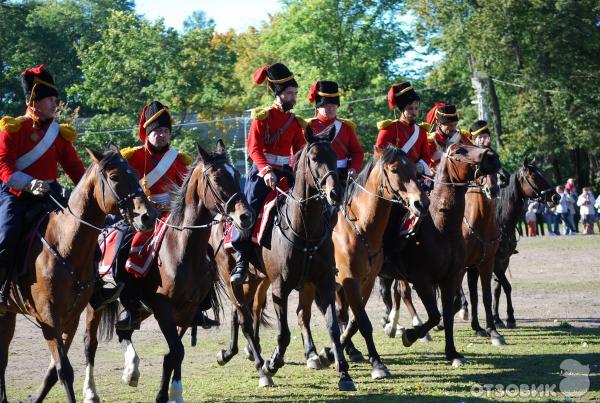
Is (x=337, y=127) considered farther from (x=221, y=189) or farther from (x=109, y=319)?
(x=109, y=319)

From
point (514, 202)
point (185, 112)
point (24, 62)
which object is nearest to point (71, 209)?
point (514, 202)

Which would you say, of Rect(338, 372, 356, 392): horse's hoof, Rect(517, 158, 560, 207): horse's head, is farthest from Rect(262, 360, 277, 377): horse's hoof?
Rect(517, 158, 560, 207): horse's head

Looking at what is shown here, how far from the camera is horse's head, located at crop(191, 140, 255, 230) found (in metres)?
9.48

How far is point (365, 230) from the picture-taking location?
12008 millimetres

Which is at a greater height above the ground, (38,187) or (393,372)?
(38,187)

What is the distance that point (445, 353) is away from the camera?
12.7 meters

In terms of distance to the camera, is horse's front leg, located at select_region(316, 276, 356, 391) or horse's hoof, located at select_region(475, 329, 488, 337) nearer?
horse's front leg, located at select_region(316, 276, 356, 391)

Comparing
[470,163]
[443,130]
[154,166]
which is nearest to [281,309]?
[154,166]

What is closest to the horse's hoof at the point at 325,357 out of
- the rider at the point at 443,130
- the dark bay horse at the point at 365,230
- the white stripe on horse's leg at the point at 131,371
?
the dark bay horse at the point at 365,230

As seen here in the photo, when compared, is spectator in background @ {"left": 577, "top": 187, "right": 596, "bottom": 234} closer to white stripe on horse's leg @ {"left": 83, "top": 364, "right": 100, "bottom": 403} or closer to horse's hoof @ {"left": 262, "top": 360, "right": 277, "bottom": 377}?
horse's hoof @ {"left": 262, "top": 360, "right": 277, "bottom": 377}

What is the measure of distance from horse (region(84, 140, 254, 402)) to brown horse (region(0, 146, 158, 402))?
88 cm

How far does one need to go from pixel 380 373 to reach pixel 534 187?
6569mm

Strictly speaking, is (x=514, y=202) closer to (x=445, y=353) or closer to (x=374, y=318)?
(x=374, y=318)

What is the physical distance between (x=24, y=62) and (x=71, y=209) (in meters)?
49.7
